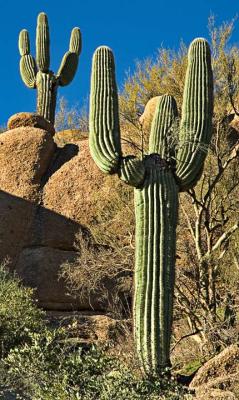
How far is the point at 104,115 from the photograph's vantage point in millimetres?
7941

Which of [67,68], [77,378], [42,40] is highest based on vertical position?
[42,40]

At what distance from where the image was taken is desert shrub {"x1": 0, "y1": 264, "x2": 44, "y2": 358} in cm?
1008

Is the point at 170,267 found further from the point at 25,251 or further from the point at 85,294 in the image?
the point at 25,251

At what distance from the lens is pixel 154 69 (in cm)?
1753

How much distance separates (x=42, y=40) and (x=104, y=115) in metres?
9.44

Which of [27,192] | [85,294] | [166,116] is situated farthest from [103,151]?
[27,192]

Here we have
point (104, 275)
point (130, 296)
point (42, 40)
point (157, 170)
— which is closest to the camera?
point (157, 170)

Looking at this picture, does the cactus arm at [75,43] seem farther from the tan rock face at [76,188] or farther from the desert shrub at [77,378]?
the desert shrub at [77,378]

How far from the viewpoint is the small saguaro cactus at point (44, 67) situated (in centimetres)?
1689

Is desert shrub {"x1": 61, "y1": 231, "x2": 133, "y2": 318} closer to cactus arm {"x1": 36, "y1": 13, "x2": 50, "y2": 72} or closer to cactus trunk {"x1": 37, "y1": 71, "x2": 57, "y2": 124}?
cactus trunk {"x1": 37, "y1": 71, "x2": 57, "y2": 124}

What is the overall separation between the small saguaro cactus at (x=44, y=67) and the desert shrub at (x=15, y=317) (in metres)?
6.34

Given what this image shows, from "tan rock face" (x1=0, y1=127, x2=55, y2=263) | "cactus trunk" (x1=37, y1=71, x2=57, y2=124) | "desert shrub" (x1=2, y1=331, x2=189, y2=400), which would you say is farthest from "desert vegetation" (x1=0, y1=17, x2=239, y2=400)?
"cactus trunk" (x1=37, y1=71, x2=57, y2=124)

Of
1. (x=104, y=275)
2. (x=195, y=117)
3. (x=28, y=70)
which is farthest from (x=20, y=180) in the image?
(x=195, y=117)

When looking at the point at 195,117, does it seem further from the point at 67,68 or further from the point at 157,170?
the point at 67,68
